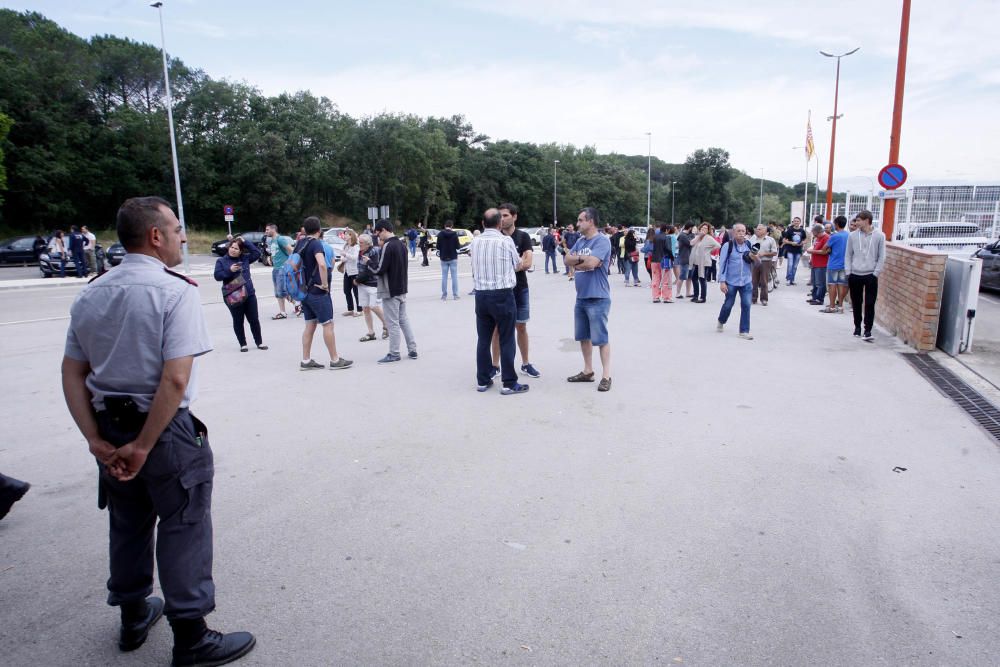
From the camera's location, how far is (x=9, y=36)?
4681cm

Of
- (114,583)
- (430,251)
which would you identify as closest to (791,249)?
(114,583)

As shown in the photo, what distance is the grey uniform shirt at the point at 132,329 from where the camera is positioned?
256 cm

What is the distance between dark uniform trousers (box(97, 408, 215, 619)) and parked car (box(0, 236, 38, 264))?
34851mm

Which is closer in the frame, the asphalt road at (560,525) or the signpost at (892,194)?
the asphalt road at (560,525)

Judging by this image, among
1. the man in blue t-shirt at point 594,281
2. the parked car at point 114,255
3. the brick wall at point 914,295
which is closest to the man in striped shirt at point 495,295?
the man in blue t-shirt at point 594,281

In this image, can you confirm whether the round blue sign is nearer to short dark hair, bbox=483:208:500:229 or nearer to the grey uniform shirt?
short dark hair, bbox=483:208:500:229

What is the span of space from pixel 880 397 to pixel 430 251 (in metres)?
35.3

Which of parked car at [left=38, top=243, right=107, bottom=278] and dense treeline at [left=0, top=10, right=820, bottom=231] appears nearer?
parked car at [left=38, top=243, right=107, bottom=278]

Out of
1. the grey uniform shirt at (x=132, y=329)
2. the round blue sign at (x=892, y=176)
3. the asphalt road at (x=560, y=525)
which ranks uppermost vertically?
the round blue sign at (x=892, y=176)

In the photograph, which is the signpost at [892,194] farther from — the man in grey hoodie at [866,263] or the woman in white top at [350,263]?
the woman in white top at [350,263]

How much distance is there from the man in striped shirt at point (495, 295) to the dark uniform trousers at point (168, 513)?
4361mm

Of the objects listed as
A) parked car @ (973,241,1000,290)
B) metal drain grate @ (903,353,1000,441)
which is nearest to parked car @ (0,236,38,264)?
metal drain grate @ (903,353,1000,441)

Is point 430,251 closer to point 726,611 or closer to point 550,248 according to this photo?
point 550,248

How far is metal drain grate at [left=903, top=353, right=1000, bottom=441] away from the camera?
5.96 meters
